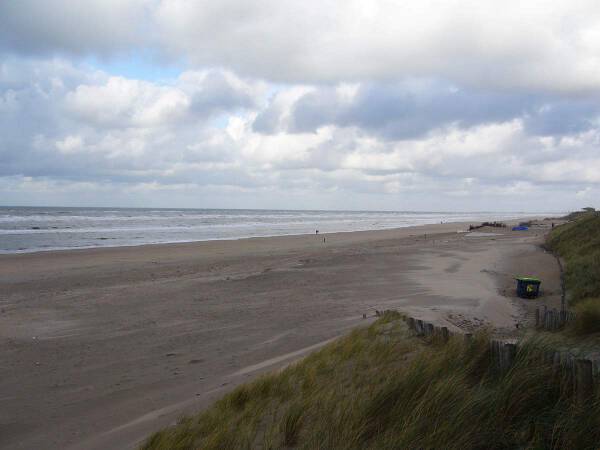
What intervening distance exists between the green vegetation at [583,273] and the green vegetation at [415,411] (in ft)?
8.78

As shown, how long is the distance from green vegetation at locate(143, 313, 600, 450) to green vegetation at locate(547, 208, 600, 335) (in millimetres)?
2676

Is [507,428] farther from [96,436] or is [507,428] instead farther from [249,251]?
[249,251]

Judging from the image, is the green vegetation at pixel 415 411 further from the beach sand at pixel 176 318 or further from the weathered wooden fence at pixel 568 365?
the beach sand at pixel 176 318

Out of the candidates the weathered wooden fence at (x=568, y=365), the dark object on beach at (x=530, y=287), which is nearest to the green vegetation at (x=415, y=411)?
the weathered wooden fence at (x=568, y=365)

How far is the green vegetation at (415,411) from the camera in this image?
3.84 m

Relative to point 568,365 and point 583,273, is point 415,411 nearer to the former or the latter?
point 568,365

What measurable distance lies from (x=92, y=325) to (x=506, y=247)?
22762 millimetres

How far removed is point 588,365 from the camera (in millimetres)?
4109

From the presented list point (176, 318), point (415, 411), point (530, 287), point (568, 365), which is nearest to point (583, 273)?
point (530, 287)

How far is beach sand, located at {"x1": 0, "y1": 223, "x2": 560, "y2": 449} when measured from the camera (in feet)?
21.2

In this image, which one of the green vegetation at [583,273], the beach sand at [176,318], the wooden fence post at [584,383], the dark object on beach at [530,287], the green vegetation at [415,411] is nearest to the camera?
the green vegetation at [415,411]

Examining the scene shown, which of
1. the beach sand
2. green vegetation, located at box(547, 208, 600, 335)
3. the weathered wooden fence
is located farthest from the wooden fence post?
the beach sand

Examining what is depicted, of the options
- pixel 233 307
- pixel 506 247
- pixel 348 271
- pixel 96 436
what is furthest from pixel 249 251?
pixel 96 436

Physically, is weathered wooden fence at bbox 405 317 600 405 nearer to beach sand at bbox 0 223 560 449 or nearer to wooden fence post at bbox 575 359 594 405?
wooden fence post at bbox 575 359 594 405
